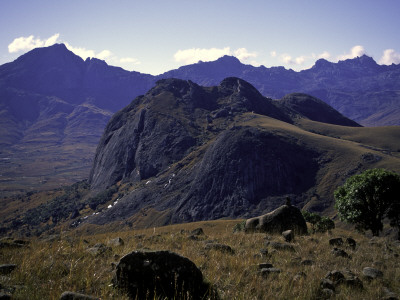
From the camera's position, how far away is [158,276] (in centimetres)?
612

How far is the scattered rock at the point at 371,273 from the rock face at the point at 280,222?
8.70 meters

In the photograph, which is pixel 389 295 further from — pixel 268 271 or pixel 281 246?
pixel 281 246

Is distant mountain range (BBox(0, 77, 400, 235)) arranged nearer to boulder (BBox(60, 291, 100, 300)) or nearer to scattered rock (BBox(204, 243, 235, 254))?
scattered rock (BBox(204, 243, 235, 254))

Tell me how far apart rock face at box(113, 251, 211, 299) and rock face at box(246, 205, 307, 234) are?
40.0 feet

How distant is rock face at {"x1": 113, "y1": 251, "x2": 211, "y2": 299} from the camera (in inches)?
236

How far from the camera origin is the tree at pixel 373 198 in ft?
80.9

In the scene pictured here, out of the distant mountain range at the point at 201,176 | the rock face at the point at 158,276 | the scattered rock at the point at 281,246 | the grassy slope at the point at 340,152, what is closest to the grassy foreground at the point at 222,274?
the rock face at the point at 158,276

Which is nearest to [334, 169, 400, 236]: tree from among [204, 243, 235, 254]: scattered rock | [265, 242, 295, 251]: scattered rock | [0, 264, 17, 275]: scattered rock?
[265, 242, 295, 251]: scattered rock

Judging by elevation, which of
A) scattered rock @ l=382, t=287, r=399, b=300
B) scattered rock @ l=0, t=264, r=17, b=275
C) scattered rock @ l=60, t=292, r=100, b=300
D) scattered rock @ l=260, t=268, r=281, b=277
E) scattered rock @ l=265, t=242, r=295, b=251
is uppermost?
scattered rock @ l=60, t=292, r=100, b=300

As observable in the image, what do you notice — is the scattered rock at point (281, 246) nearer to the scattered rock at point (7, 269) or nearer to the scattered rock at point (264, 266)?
the scattered rock at point (264, 266)

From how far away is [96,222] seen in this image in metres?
124

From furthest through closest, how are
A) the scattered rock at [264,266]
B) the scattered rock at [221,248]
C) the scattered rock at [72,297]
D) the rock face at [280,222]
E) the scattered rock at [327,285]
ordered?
1. the rock face at [280,222]
2. the scattered rock at [221,248]
3. the scattered rock at [264,266]
4. the scattered rock at [327,285]
5. the scattered rock at [72,297]

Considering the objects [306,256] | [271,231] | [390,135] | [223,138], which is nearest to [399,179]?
[271,231]

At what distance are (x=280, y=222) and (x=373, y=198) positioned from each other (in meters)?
12.0
